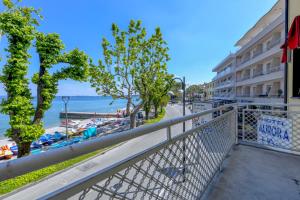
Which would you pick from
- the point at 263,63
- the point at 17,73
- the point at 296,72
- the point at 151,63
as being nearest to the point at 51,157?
the point at 296,72

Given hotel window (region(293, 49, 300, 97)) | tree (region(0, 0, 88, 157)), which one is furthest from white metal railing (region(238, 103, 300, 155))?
tree (region(0, 0, 88, 157))

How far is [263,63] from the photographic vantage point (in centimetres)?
1891

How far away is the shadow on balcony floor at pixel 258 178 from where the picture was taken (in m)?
2.27

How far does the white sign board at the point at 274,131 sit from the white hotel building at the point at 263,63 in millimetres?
10367

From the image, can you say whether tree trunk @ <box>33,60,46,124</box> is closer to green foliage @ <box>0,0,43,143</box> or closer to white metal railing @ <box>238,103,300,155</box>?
green foliage @ <box>0,0,43,143</box>

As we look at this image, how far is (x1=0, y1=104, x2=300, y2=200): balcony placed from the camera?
2.53 ft

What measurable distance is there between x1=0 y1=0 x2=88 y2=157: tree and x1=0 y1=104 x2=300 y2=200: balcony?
815 cm

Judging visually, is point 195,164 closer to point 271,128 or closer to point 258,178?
point 258,178

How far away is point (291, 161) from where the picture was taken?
3.30 metres

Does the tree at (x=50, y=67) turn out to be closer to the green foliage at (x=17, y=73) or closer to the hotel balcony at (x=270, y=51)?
the green foliage at (x=17, y=73)

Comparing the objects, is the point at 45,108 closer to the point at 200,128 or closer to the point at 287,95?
the point at 200,128

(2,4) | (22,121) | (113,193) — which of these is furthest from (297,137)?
(2,4)

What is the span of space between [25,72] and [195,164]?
9025 millimetres

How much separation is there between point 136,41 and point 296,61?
11225mm
